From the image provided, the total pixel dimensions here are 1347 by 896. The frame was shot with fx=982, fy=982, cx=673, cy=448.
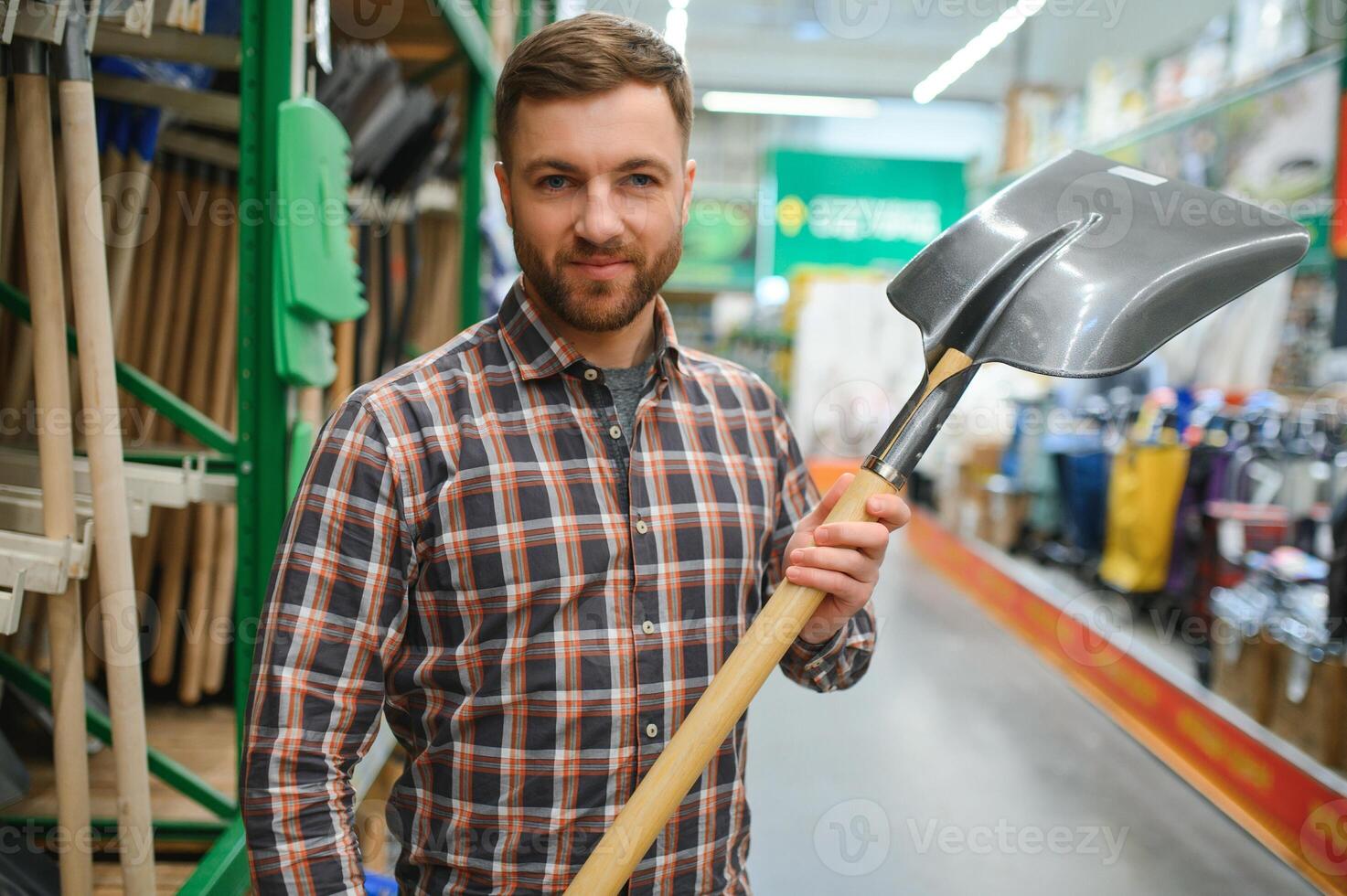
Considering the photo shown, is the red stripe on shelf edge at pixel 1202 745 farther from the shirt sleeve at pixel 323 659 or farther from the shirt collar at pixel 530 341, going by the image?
the shirt sleeve at pixel 323 659

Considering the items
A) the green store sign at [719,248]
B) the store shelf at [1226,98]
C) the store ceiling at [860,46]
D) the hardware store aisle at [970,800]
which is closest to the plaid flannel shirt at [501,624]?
the hardware store aisle at [970,800]

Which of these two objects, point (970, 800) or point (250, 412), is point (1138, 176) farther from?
point (970, 800)

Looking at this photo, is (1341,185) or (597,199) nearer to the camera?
(597,199)

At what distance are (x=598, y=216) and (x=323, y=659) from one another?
526mm

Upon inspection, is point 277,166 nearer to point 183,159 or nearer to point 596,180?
point 596,180

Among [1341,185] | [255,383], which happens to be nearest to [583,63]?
[255,383]

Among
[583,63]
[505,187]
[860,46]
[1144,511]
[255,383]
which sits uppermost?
[860,46]

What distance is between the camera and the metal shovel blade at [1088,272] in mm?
1083

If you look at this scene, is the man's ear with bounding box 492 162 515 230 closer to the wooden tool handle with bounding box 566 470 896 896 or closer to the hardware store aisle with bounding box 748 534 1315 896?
the wooden tool handle with bounding box 566 470 896 896

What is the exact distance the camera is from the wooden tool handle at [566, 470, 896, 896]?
0.92m

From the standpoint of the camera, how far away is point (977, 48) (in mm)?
9625

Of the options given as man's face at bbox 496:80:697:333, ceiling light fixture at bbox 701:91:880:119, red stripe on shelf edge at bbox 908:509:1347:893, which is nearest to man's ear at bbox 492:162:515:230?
man's face at bbox 496:80:697:333

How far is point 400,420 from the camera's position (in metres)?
1.02

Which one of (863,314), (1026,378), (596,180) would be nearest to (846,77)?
(863,314)
